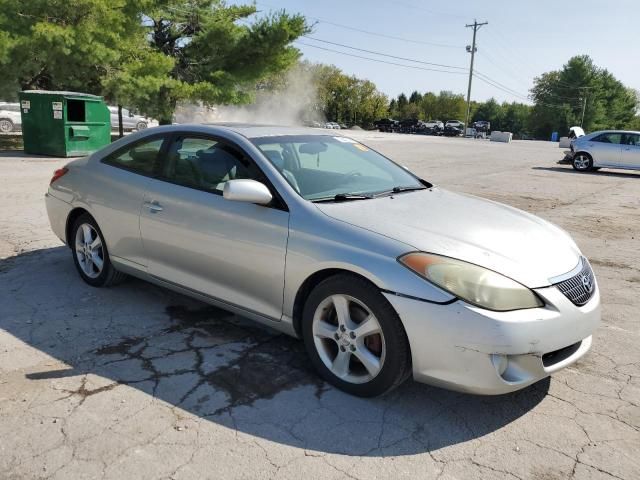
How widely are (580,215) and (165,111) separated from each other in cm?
1561

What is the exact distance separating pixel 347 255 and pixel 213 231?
1.08m

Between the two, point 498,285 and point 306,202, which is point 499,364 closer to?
point 498,285

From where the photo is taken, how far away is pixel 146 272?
4203mm

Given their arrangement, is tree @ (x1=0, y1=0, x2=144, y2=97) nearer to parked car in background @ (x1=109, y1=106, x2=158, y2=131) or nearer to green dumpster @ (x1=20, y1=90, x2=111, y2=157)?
green dumpster @ (x1=20, y1=90, x2=111, y2=157)

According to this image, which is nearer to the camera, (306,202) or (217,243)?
(306,202)

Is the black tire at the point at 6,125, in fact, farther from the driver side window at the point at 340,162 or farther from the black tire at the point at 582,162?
the driver side window at the point at 340,162

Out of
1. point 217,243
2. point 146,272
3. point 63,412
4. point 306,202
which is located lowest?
point 63,412

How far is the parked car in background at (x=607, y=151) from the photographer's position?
1738cm

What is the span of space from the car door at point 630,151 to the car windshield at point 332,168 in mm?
15942

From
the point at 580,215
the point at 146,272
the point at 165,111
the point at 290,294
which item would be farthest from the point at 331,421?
the point at 165,111

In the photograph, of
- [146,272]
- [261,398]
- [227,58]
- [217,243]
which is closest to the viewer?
[261,398]

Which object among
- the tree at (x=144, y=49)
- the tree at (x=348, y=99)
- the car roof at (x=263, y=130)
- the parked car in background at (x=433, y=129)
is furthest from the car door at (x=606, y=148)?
the tree at (x=348, y=99)

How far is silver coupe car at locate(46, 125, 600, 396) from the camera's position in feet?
9.03

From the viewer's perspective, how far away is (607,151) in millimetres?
17781
